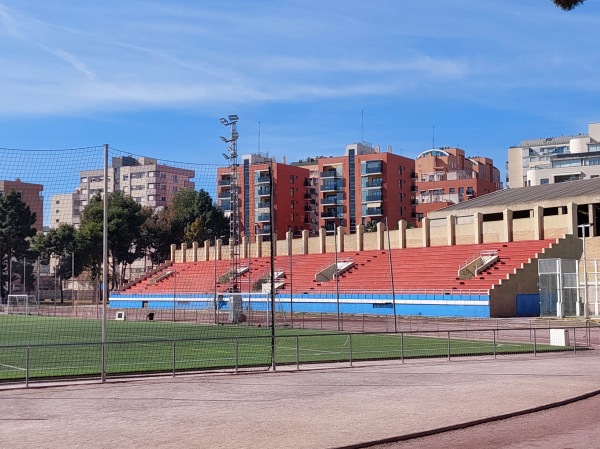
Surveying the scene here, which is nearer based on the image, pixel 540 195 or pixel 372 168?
pixel 540 195

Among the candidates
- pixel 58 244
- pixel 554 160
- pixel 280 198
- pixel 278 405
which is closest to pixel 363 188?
pixel 280 198

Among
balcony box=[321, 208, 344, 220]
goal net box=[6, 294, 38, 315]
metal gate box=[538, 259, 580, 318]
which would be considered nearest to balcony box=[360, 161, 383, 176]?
balcony box=[321, 208, 344, 220]

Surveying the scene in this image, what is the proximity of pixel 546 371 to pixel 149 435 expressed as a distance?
13.4m

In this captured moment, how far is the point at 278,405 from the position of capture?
15.7 m

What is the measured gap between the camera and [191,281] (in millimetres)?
77312

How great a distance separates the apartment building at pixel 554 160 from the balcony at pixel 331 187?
30.0 metres

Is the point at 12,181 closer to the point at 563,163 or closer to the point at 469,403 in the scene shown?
the point at 469,403

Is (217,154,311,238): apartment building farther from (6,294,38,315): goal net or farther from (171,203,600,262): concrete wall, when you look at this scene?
(6,294,38,315): goal net

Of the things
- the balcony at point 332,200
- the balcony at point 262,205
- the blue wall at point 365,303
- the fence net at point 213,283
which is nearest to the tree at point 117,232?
the fence net at point 213,283

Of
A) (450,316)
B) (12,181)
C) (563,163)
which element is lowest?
(450,316)

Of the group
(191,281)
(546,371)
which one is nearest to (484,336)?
(546,371)

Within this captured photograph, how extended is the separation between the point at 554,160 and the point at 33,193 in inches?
4470

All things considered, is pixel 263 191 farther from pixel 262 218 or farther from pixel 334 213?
pixel 334 213

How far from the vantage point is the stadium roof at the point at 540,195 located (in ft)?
233
